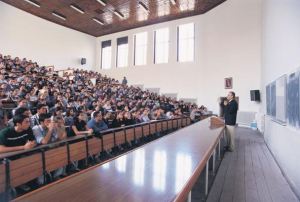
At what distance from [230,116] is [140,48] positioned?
12.8 metres

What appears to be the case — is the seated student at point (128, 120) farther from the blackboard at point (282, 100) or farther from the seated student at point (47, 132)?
the blackboard at point (282, 100)

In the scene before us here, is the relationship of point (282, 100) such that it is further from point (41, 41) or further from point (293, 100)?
point (41, 41)

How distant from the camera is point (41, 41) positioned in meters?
14.2

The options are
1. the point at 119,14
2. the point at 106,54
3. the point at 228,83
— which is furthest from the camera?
the point at 106,54

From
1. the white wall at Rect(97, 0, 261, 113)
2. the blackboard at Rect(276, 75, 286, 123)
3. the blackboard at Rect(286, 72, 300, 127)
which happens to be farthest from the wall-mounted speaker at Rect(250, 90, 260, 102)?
the blackboard at Rect(286, 72, 300, 127)

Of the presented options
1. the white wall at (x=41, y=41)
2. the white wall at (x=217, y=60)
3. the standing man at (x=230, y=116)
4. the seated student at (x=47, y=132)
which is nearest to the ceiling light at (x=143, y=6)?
the white wall at (x=217, y=60)

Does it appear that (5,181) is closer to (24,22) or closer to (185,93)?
(185,93)

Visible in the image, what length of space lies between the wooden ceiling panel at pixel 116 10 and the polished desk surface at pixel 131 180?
11478 millimetres

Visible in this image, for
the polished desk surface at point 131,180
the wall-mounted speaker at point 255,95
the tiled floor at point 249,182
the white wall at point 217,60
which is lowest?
the tiled floor at point 249,182

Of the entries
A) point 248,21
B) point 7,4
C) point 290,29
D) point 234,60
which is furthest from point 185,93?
point 7,4

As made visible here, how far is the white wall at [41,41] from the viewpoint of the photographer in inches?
484

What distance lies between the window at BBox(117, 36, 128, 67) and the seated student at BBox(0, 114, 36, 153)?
1481 cm

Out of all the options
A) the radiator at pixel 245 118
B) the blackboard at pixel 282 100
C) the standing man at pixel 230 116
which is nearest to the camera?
the blackboard at pixel 282 100

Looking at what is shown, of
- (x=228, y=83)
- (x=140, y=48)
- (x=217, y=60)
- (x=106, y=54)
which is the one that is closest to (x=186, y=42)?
(x=217, y=60)
